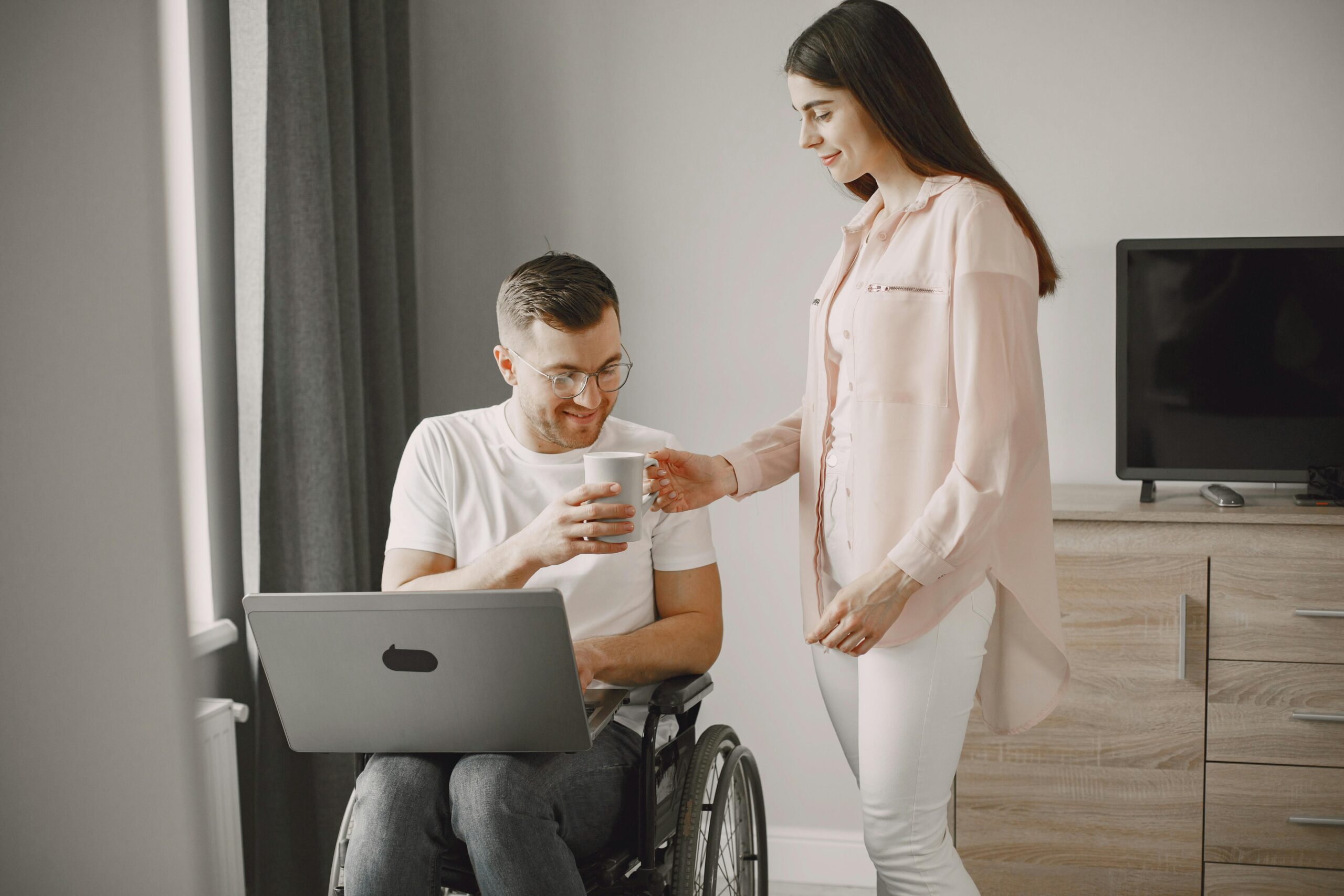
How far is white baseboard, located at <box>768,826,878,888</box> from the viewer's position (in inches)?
95.2

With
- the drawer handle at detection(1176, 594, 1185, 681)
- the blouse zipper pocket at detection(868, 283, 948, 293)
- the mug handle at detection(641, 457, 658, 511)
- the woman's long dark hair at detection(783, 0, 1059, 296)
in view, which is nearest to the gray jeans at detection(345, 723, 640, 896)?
the mug handle at detection(641, 457, 658, 511)

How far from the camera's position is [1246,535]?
1869 millimetres

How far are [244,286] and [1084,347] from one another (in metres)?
1.76

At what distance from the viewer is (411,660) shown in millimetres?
1118

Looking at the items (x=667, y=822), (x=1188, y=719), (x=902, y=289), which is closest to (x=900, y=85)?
(x=902, y=289)

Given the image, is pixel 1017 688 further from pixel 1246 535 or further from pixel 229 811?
pixel 229 811

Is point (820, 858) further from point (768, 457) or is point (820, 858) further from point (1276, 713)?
point (768, 457)

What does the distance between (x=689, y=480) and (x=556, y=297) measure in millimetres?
324

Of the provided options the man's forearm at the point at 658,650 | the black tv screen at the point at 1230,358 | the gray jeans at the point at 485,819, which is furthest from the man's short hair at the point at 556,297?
the black tv screen at the point at 1230,358

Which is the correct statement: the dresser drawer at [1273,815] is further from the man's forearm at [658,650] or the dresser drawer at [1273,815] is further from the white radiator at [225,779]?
the white radiator at [225,779]

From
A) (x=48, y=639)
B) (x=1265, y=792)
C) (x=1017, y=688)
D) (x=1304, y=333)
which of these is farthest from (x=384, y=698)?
(x=1304, y=333)

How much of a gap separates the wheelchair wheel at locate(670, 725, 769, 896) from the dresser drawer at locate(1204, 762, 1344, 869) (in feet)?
2.93

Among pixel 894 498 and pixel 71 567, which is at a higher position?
pixel 71 567

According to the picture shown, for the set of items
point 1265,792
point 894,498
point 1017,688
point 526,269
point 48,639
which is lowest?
point 1265,792
